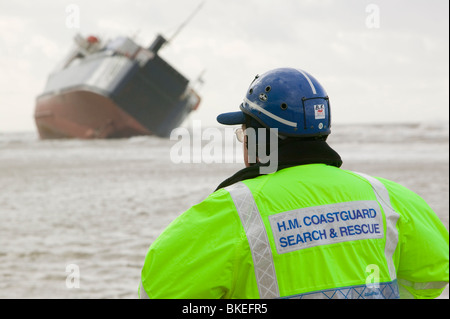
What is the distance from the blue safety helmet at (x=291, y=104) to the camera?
192 centimetres

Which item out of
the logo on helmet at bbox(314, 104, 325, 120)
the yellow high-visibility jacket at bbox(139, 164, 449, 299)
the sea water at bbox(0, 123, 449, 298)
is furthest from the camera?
the sea water at bbox(0, 123, 449, 298)

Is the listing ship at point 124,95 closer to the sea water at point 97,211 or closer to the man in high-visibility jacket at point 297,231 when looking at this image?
the sea water at point 97,211

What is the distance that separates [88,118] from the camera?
32.7 m

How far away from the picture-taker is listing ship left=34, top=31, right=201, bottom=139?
3031 centimetres

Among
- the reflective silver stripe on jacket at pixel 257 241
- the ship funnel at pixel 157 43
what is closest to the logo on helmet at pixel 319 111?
the reflective silver stripe on jacket at pixel 257 241

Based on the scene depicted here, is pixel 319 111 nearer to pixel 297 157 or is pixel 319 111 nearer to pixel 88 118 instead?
pixel 297 157

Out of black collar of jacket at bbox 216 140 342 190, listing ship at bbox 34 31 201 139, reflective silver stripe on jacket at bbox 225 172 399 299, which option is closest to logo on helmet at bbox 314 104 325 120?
black collar of jacket at bbox 216 140 342 190

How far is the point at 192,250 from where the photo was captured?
66.0 inches

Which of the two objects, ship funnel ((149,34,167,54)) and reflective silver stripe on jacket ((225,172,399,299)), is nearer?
reflective silver stripe on jacket ((225,172,399,299))

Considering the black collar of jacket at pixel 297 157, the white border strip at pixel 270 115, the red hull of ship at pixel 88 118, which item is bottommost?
the red hull of ship at pixel 88 118

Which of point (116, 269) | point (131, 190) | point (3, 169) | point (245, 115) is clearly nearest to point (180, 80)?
point (3, 169)

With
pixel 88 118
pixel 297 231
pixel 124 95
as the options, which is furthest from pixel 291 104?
pixel 88 118

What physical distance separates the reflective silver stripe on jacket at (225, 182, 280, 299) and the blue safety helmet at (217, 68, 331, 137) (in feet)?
1.03

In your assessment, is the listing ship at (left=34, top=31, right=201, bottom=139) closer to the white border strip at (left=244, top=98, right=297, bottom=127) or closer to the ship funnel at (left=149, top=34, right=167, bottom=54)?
the ship funnel at (left=149, top=34, right=167, bottom=54)
